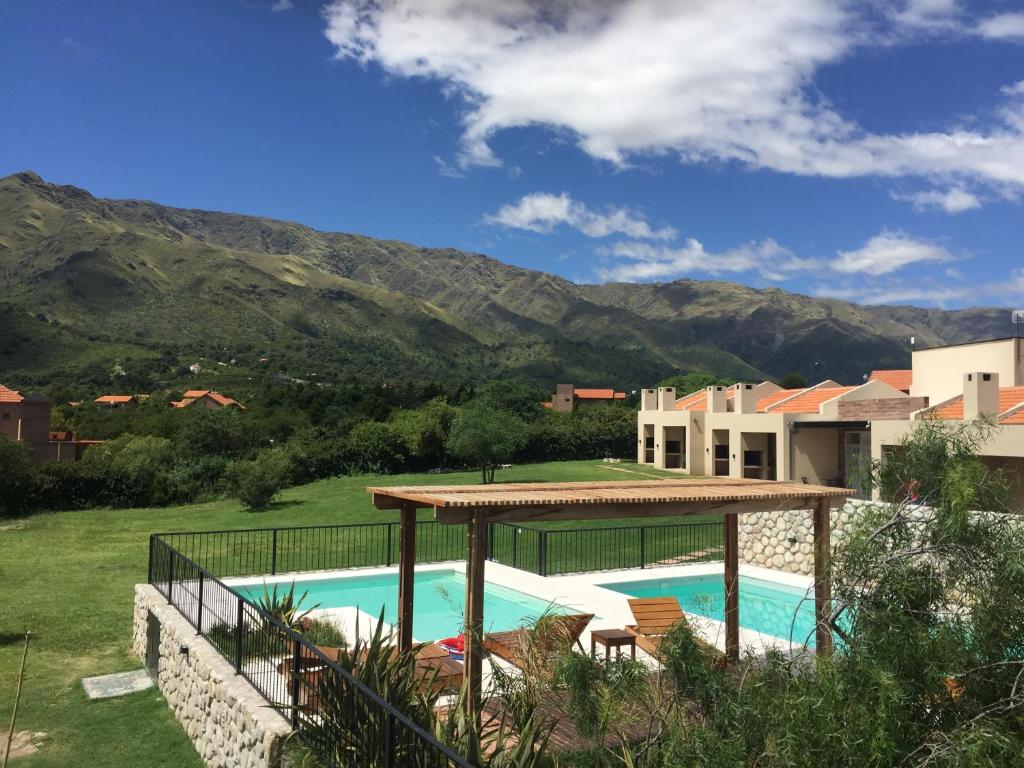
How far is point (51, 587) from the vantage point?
14.8m

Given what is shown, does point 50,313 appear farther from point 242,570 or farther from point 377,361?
point 242,570

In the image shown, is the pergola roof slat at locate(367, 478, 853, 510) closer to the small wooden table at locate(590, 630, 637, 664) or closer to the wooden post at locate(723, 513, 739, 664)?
the wooden post at locate(723, 513, 739, 664)

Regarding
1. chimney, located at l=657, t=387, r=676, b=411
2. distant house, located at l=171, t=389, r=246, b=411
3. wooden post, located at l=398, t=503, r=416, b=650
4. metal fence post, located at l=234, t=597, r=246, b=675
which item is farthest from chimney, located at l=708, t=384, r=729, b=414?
distant house, located at l=171, t=389, r=246, b=411

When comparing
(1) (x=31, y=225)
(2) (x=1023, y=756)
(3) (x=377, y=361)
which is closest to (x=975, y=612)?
(2) (x=1023, y=756)

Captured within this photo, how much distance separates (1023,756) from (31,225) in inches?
8763

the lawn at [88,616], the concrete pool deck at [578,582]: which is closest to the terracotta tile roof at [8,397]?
the lawn at [88,616]

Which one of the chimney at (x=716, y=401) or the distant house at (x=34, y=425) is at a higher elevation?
the chimney at (x=716, y=401)

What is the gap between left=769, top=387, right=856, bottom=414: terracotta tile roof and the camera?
30859mm

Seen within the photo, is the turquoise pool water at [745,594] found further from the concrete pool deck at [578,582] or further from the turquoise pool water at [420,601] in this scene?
the turquoise pool water at [420,601]

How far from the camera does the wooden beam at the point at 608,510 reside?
7344 millimetres

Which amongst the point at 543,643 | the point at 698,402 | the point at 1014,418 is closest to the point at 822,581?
the point at 543,643

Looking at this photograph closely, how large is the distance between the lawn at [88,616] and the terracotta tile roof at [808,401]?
9.89 meters

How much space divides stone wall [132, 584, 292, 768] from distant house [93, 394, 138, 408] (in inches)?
2304

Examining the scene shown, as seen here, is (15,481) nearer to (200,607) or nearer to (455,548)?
(455,548)
